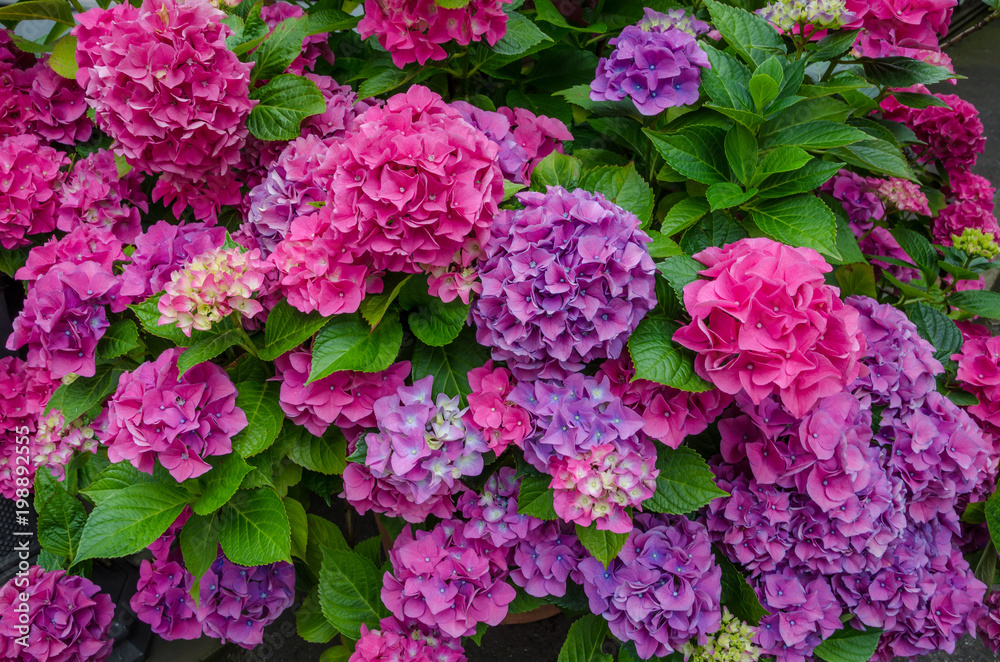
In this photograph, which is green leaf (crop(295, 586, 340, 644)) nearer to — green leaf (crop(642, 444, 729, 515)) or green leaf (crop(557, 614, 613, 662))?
green leaf (crop(557, 614, 613, 662))

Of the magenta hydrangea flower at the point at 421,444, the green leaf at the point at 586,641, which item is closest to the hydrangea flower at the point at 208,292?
the magenta hydrangea flower at the point at 421,444

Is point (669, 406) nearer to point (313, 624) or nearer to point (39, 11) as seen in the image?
Result: point (313, 624)

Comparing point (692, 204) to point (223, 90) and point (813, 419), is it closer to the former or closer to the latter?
point (813, 419)

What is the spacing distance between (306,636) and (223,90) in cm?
138

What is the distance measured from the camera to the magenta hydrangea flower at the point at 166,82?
4.81 feet

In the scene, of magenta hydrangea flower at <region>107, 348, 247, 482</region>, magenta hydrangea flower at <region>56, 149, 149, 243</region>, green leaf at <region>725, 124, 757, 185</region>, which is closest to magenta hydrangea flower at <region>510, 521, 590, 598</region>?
magenta hydrangea flower at <region>107, 348, 247, 482</region>

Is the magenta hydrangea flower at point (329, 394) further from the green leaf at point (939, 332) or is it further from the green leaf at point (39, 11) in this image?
the green leaf at point (939, 332)

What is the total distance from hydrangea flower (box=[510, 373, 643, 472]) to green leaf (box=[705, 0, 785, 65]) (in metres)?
0.95

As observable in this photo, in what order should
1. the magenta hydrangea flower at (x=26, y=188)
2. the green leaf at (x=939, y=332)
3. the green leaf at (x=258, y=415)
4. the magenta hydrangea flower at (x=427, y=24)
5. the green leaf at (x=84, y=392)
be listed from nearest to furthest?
the green leaf at (x=258, y=415) < the green leaf at (x=84, y=392) < the magenta hydrangea flower at (x=427, y=24) < the magenta hydrangea flower at (x=26, y=188) < the green leaf at (x=939, y=332)

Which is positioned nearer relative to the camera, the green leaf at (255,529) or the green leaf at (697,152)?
the green leaf at (255,529)

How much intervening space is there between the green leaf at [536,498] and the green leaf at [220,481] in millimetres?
586

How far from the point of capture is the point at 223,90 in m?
1.54

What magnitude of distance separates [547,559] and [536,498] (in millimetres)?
177

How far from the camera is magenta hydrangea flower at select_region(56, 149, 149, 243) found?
1810 millimetres
